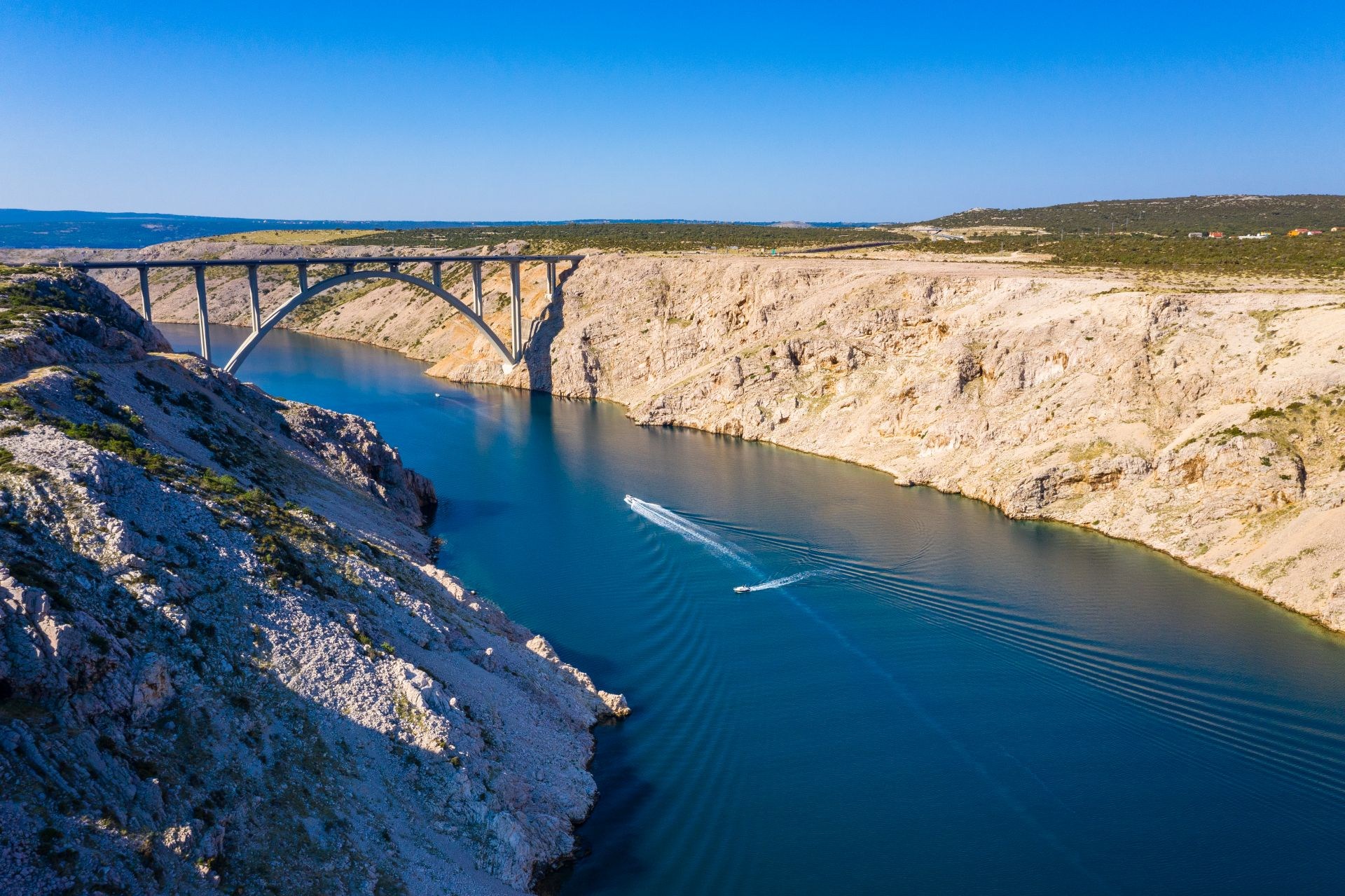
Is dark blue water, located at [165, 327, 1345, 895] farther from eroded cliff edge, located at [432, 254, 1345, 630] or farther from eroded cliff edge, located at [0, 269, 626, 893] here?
eroded cliff edge, located at [432, 254, 1345, 630]

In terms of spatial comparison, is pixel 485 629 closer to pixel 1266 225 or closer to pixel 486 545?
pixel 486 545

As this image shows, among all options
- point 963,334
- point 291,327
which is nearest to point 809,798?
point 963,334

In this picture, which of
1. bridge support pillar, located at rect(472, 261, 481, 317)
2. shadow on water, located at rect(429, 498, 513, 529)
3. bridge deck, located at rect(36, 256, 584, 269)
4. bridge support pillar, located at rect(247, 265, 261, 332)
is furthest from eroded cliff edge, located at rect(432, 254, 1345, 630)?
bridge support pillar, located at rect(247, 265, 261, 332)

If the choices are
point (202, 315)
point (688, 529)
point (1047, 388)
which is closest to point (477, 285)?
point (202, 315)

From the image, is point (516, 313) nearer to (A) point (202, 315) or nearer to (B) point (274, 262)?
(B) point (274, 262)

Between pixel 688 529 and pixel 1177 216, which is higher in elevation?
pixel 1177 216
